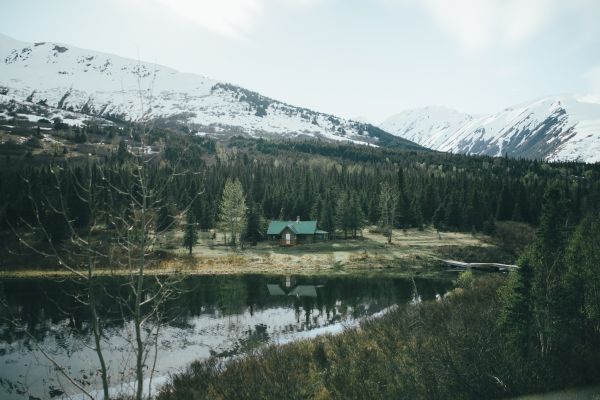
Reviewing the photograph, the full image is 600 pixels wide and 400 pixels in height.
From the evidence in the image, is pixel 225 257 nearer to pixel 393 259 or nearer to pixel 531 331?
pixel 393 259

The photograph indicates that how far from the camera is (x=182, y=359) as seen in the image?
28.4m

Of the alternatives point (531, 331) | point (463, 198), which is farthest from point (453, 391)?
point (463, 198)

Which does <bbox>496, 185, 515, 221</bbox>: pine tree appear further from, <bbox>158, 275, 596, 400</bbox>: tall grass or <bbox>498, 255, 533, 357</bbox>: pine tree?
<bbox>498, 255, 533, 357</bbox>: pine tree

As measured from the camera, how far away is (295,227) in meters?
87.6

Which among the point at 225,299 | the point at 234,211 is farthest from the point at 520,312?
the point at 234,211

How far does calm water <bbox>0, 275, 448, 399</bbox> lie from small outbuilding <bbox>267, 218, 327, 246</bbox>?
23.2 meters

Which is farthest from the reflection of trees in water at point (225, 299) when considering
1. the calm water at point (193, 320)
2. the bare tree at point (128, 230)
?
the bare tree at point (128, 230)

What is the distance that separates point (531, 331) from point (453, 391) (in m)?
7.44

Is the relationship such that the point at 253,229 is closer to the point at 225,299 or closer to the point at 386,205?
the point at 386,205

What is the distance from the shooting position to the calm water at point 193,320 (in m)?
25.7

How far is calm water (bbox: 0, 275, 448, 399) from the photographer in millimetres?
25656

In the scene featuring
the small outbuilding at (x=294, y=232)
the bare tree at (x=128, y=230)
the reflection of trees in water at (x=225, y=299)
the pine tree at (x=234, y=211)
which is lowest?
the reflection of trees in water at (x=225, y=299)

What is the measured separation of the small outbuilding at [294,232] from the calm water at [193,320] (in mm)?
23197

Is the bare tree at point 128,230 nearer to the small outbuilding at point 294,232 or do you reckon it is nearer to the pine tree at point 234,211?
the pine tree at point 234,211
